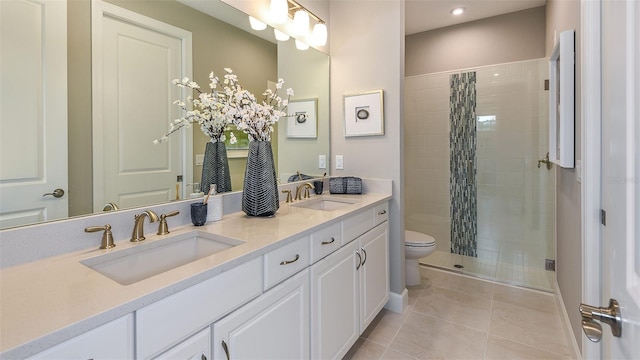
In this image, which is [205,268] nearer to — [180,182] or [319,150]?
[180,182]

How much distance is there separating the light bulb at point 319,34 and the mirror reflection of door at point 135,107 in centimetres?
110

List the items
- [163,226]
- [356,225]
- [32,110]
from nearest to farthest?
[32,110] < [163,226] < [356,225]

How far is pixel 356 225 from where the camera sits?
5.77 ft

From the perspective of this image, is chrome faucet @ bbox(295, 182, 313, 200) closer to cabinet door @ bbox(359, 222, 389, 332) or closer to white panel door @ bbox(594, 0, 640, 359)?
cabinet door @ bbox(359, 222, 389, 332)

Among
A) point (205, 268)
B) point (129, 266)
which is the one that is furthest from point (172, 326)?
point (129, 266)

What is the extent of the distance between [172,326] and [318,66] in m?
2.15

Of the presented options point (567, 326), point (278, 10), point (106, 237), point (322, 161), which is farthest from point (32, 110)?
point (567, 326)

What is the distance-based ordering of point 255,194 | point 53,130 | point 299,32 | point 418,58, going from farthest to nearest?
point 418,58, point 299,32, point 255,194, point 53,130

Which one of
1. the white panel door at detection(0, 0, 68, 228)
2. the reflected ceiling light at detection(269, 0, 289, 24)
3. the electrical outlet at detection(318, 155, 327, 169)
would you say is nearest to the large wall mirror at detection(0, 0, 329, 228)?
the white panel door at detection(0, 0, 68, 228)

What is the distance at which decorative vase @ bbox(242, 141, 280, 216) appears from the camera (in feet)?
5.08

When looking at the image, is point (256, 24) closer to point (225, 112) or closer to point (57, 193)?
point (225, 112)

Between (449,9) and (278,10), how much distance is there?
196 cm

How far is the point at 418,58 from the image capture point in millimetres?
3566

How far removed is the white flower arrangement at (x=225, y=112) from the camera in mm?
1490
